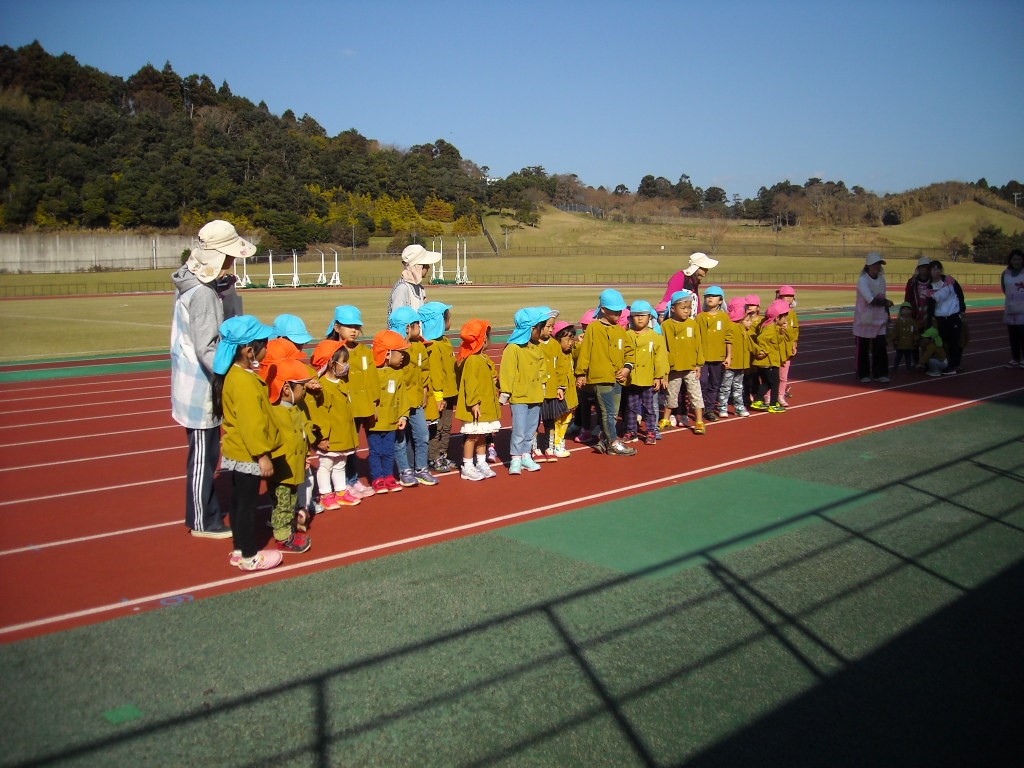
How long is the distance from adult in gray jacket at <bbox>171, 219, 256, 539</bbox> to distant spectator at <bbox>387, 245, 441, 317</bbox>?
208cm

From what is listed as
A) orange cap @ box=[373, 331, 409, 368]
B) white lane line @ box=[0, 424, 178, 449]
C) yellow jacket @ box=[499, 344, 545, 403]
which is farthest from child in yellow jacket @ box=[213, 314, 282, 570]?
white lane line @ box=[0, 424, 178, 449]

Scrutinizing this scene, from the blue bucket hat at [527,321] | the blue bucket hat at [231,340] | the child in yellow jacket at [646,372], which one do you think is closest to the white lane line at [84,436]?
the blue bucket hat at [527,321]

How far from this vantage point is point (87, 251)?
7100 cm

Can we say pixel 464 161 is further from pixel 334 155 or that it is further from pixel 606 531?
pixel 606 531

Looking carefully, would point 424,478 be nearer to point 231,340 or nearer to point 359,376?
point 359,376

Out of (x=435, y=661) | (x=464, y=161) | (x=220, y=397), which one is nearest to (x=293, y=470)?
(x=220, y=397)

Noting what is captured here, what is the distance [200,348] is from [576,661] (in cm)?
364

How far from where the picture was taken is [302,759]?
364 cm

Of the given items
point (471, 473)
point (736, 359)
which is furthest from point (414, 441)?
point (736, 359)

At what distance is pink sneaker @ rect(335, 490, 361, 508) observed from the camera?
753 centimetres

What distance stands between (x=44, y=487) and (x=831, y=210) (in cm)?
12300

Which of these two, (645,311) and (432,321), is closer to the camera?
(432,321)

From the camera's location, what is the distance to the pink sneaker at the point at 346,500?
7531 mm

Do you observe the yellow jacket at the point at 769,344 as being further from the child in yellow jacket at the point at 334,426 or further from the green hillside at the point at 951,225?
the green hillside at the point at 951,225
